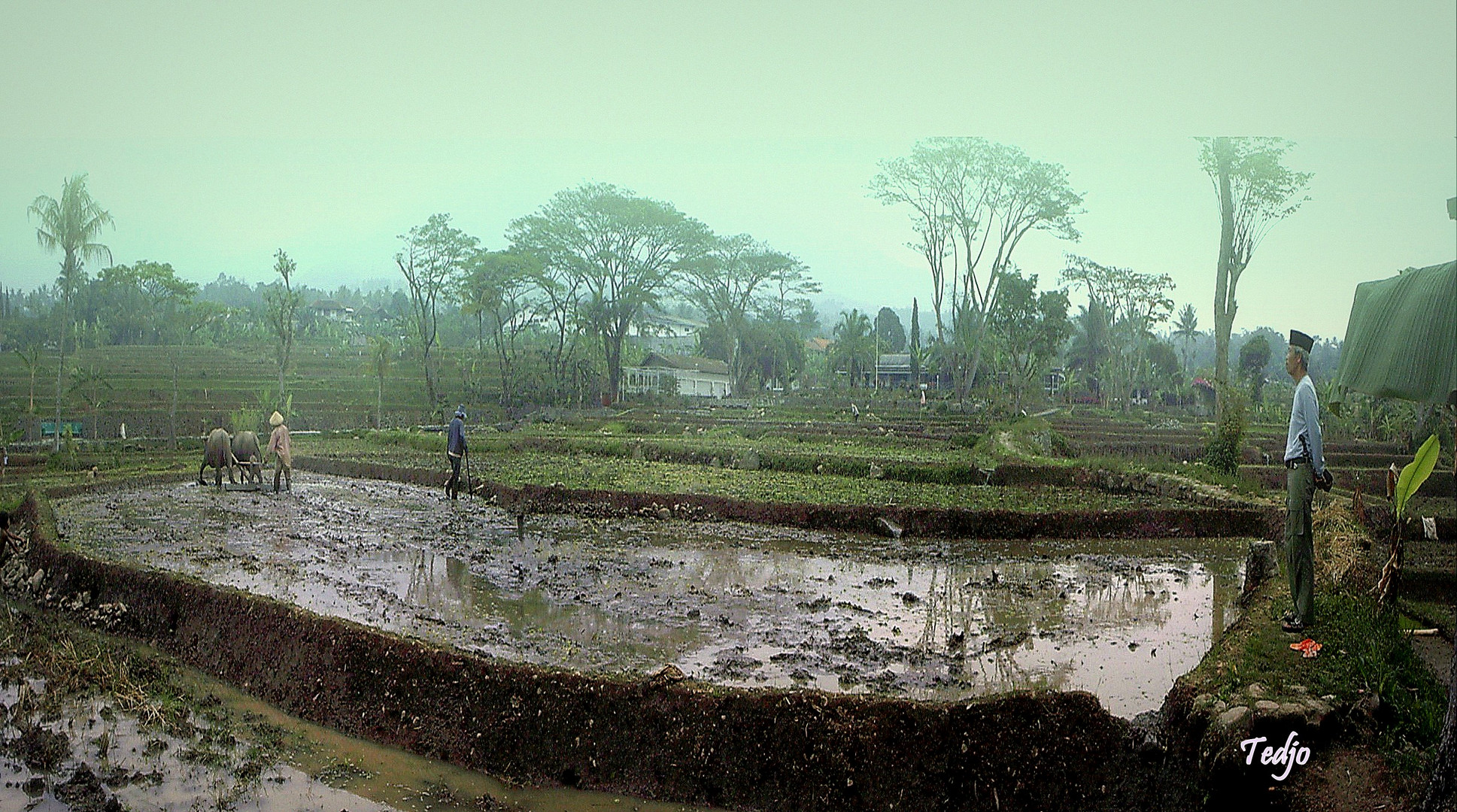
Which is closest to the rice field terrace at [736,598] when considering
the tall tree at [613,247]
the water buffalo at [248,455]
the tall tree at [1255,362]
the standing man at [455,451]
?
the standing man at [455,451]

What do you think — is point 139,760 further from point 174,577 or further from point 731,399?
point 731,399

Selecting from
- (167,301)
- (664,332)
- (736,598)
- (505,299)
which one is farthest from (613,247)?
(736,598)

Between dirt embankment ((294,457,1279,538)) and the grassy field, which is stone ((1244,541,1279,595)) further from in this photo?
the grassy field

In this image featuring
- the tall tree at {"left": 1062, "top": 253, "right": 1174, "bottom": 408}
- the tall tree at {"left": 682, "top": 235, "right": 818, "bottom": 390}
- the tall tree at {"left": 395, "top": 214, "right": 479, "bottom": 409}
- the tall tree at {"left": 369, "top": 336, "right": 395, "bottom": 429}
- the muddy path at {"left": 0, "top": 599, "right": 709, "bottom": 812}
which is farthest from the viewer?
the tall tree at {"left": 682, "top": 235, "right": 818, "bottom": 390}

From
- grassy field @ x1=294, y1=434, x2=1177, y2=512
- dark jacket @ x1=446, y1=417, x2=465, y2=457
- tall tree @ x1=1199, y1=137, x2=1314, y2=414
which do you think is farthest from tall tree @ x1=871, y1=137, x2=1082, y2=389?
dark jacket @ x1=446, y1=417, x2=465, y2=457

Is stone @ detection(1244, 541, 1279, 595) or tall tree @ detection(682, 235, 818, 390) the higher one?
tall tree @ detection(682, 235, 818, 390)

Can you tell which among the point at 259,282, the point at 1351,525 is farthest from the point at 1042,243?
the point at 259,282

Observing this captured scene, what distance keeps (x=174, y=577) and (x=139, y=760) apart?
208 centimetres

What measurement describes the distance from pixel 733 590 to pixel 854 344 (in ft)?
74.1

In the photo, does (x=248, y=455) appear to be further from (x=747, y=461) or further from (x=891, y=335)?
(x=891, y=335)

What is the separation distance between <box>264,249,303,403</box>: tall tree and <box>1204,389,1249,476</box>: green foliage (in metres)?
14.0

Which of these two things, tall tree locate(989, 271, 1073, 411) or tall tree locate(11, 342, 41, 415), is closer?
tall tree locate(11, 342, 41, 415)

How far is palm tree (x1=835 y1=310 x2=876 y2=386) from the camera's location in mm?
28344

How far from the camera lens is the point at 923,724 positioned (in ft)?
11.3
